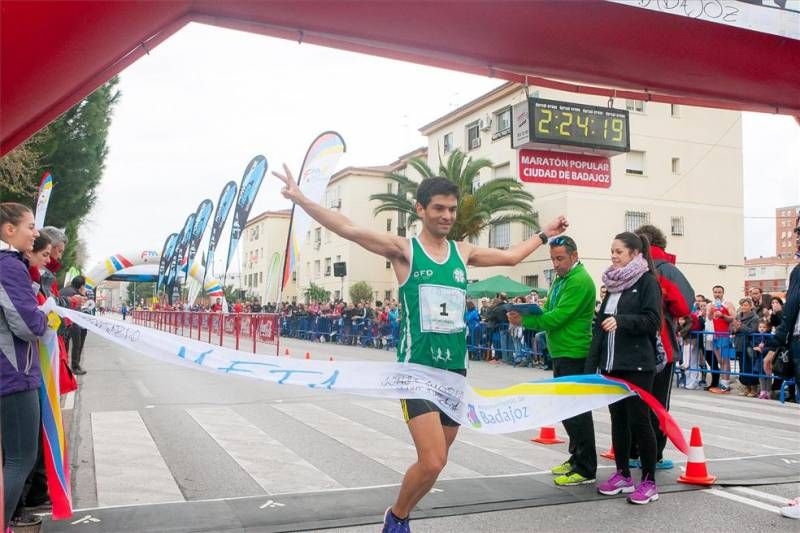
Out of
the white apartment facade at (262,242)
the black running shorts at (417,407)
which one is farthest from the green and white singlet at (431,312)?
the white apartment facade at (262,242)

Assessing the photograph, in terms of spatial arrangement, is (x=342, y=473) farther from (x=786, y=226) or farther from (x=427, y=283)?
(x=786, y=226)

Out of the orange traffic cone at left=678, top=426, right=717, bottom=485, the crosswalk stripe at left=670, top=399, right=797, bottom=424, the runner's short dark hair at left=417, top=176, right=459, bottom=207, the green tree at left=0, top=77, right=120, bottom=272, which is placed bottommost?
the crosswalk stripe at left=670, top=399, right=797, bottom=424

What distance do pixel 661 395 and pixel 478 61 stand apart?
11.2 feet

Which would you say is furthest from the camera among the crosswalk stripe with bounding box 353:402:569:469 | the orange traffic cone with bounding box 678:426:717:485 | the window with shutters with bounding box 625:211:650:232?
the window with shutters with bounding box 625:211:650:232

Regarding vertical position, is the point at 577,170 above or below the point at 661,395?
above

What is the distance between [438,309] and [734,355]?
37.1 ft

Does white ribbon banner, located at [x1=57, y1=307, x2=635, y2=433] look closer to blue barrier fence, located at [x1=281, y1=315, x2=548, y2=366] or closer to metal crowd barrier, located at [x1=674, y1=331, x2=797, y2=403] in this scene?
blue barrier fence, located at [x1=281, y1=315, x2=548, y2=366]

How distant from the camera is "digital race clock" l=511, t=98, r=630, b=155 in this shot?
742 cm

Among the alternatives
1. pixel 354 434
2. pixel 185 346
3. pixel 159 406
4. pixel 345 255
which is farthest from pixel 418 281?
pixel 345 255

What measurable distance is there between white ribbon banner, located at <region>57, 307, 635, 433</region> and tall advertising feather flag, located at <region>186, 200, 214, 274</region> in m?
25.4

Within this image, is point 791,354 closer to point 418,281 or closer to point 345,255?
point 418,281

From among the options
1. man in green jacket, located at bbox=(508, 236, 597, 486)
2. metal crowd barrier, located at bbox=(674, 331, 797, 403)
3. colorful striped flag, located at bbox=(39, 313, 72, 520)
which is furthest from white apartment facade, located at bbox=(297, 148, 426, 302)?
colorful striped flag, located at bbox=(39, 313, 72, 520)

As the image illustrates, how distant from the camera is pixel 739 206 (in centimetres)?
3644

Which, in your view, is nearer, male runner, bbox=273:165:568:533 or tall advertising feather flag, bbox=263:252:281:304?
male runner, bbox=273:165:568:533
